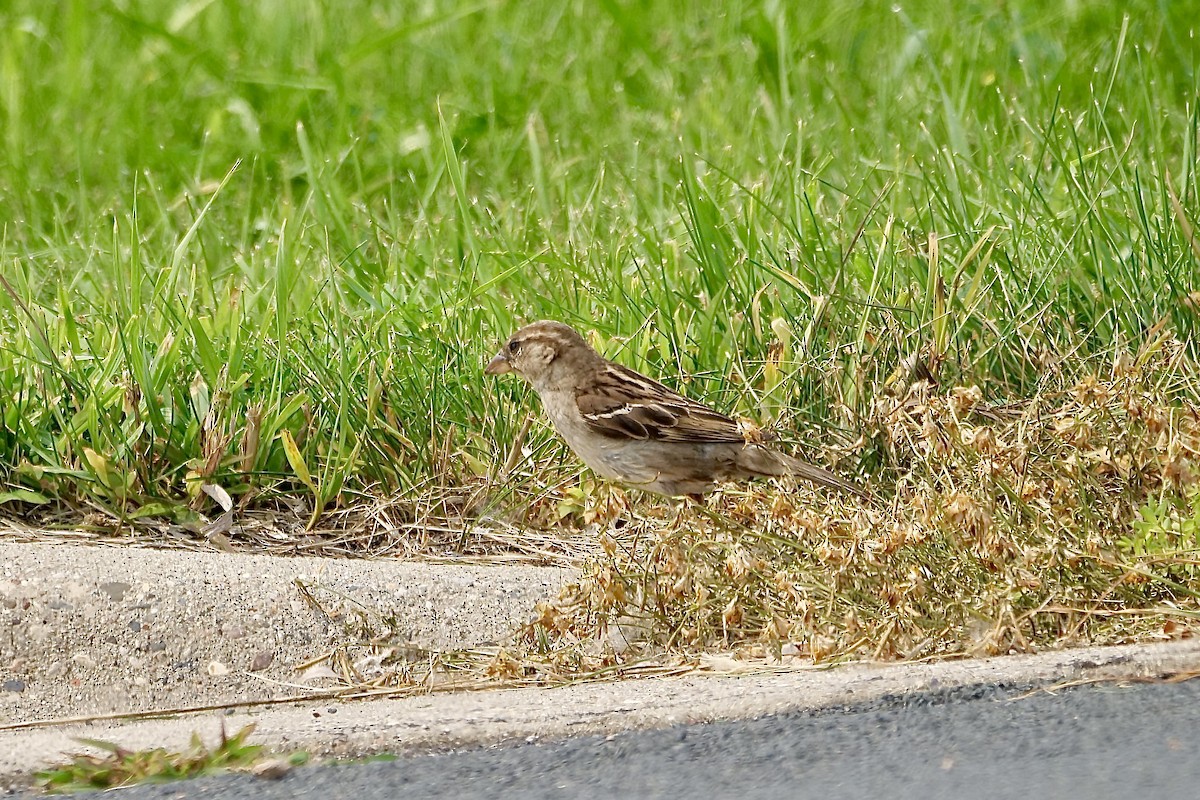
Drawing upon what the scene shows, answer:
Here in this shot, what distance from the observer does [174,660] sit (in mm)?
4488

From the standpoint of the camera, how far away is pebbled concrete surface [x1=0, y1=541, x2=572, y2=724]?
442 cm

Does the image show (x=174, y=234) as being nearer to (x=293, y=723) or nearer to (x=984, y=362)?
(x=984, y=362)

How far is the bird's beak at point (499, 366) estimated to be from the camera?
5.40 metres

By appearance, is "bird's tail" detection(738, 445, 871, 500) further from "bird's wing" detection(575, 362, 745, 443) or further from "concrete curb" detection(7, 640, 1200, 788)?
"concrete curb" detection(7, 640, 1200, 788)

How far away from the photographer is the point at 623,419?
17.0 feet

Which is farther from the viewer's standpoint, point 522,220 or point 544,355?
point 522,220

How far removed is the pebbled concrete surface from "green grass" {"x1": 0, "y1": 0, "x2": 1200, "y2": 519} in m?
0.61

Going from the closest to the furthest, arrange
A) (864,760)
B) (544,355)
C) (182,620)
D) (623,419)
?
(864,760), (182,620), (623,419), (544,355)

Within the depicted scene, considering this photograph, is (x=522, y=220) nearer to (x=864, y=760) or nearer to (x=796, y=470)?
(x=796, y=470)

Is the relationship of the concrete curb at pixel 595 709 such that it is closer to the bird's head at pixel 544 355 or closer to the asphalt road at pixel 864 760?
the asphalt road at pixel 864 760

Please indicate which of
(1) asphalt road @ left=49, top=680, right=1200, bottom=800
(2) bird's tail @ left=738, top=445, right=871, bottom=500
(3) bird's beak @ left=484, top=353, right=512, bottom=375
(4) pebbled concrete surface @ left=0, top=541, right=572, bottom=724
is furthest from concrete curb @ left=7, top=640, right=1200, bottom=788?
(3) bird's beak @ left=484, top=353, right=512, bottom=375

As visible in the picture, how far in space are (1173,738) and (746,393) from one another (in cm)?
255

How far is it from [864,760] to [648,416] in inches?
87.8

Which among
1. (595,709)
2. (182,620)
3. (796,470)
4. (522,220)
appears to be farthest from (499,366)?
(595,709)
